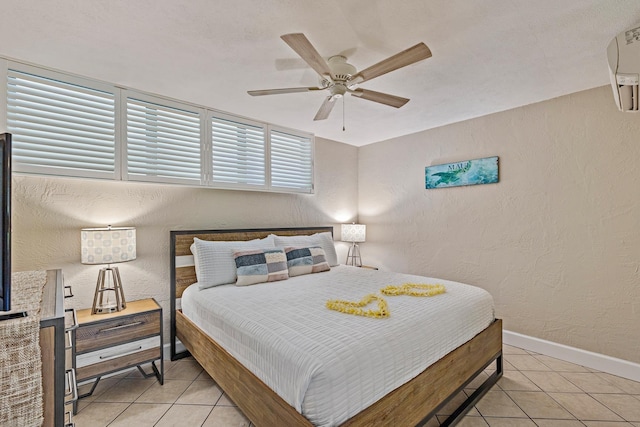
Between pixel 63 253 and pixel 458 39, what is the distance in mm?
3309

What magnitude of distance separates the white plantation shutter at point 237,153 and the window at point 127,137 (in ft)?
0.03

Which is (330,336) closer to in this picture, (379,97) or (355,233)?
(379,97)

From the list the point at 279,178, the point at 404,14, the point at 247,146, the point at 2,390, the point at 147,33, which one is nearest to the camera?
the point at 2,390

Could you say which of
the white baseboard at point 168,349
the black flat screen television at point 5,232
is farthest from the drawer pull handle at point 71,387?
the white baseboard at point 168,349

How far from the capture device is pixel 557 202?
2838 millimetres

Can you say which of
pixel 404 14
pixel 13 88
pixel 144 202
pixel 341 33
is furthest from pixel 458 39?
pixel 13 88

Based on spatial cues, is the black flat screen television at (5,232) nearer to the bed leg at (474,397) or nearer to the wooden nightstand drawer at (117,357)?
the wooden nightstand drawer at (117,357)

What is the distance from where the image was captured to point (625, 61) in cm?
176

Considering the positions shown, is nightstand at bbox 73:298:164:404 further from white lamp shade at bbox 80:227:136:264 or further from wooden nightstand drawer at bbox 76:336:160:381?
white lamp shade at bbox 80:227:136:264

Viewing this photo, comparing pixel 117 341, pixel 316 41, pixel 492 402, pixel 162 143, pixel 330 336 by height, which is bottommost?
pixel 492 402

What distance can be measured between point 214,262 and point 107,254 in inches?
31.9

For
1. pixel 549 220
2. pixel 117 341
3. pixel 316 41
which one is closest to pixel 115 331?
pixel 117 341

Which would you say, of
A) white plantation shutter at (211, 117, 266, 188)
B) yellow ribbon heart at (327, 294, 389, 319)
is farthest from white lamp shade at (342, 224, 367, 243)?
yellow ribbon heart at (327, 294, 389, 319)

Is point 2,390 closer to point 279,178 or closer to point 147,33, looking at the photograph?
point 147,33
